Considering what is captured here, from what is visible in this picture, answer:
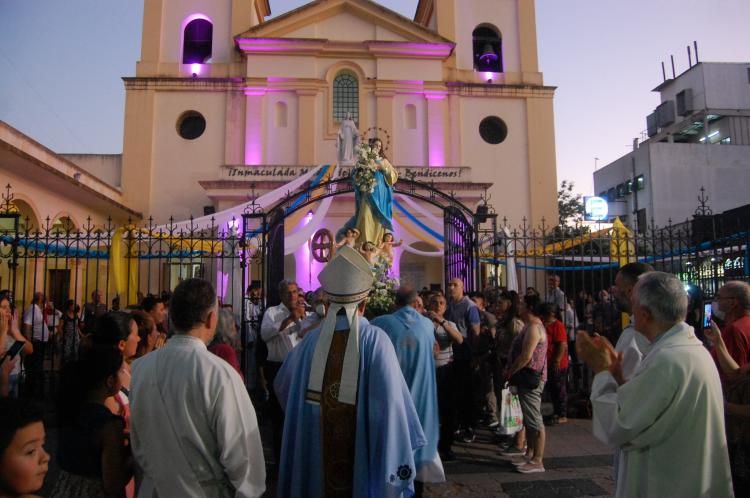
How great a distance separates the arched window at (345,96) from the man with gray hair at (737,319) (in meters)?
18.7

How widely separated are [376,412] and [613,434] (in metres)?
1.17

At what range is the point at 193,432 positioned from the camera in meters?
2.31

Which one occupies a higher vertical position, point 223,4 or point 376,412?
point 223,4

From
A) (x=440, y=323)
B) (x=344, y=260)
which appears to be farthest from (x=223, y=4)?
(x=344, y=260)

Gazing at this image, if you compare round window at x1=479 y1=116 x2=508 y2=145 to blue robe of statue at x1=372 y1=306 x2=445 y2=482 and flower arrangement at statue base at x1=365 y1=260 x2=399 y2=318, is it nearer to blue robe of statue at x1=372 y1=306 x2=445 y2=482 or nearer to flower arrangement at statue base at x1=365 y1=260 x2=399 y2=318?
flower arrangement at statue base at x1=365 y1=260 x2=399 y2=318

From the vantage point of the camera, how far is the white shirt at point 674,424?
2.40 m

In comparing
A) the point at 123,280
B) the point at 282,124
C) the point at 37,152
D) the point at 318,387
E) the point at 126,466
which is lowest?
the point at 126,466

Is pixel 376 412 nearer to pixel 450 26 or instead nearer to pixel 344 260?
pixel 344 260

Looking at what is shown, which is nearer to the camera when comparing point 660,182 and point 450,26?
point 450,26

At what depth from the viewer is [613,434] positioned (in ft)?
8.10

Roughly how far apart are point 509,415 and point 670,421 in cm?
391

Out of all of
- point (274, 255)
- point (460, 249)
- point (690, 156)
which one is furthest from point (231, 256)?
point (690, 156)

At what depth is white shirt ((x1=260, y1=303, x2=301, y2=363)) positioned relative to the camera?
5.95m

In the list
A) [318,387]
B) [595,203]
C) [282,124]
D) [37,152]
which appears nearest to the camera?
[318,387]
